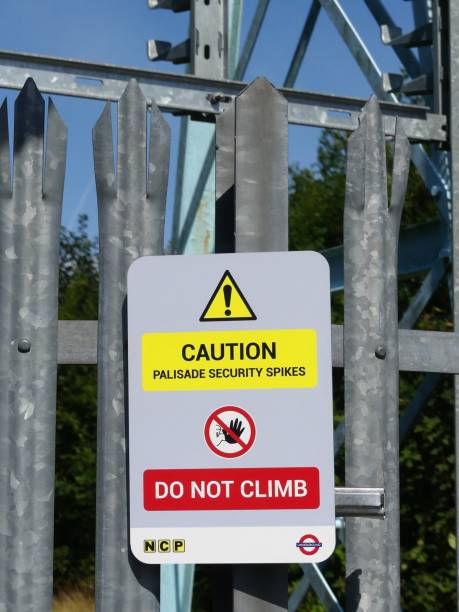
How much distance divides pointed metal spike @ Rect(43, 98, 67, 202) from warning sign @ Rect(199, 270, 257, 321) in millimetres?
359

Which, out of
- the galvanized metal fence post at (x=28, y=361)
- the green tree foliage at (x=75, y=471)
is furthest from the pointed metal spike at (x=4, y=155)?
the green tree foliage at (x=75, y=471)

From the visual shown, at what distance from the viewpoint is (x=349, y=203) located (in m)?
2.29

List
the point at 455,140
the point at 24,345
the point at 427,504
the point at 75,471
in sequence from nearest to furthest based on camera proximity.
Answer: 1. the point at 24,345
2. the point at 455,140
3. the point at 427,504
4. the point at 75,471

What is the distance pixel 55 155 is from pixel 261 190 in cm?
39

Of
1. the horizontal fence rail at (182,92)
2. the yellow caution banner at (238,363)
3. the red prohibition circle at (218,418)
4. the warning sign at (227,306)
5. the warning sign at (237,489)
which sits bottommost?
the warning sign at (237,489)

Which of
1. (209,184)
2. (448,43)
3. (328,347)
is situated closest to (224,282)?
(328,347)

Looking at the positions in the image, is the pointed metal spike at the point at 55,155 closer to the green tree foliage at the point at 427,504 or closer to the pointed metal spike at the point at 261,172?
the pointed metal spike at the point at 261,172

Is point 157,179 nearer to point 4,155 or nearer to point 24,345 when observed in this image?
point 4,155

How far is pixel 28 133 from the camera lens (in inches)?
89.4

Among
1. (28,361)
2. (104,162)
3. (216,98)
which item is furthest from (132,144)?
(216,98)

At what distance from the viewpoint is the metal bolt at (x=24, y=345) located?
2246 mm

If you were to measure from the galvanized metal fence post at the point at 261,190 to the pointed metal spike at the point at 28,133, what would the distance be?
0.37 m

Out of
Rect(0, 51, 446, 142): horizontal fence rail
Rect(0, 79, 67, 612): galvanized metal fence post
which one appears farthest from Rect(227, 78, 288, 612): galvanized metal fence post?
Rect(0, 51, 446, 142): horizontal fence rail

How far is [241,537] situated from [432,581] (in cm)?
775
